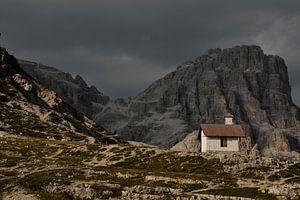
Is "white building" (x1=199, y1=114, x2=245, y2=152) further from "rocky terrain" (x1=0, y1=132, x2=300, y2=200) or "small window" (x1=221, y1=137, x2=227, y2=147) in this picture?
"rocky terrain" (x1=0, y1=132, x2=300, y2=200)

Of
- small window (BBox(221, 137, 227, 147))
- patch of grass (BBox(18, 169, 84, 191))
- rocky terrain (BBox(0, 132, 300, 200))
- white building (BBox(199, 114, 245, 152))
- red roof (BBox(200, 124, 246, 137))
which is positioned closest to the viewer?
rocky terrain (BBox(0, 132, 300, 200))

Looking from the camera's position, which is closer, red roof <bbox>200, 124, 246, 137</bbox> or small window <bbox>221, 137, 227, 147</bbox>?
red roof <bbox>200, 124, 246, 137</bbox>

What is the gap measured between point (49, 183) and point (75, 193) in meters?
7.22

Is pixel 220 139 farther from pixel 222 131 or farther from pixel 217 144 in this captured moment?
pixel 222 131

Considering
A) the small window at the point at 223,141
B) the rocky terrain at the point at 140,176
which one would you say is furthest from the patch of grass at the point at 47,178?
the small window at the point at 223,141

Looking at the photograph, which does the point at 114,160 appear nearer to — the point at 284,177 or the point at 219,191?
the point at 284,177

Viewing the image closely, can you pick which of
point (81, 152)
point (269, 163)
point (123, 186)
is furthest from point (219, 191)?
point (81, 152)

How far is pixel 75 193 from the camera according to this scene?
54.7 meters

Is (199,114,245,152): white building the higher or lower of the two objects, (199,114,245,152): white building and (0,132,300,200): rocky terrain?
the higher

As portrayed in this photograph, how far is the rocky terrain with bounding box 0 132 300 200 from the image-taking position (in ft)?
181

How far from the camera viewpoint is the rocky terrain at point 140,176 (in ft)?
181

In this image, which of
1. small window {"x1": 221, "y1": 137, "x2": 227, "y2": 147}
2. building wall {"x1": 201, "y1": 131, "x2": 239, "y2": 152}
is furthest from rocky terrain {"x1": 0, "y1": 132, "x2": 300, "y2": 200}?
small window {"x1": 221, "y1": 137, "x2": 227, "y2": 147}

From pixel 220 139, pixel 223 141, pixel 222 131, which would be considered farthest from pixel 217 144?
pixel 222 131

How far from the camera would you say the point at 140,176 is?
6981 cm
